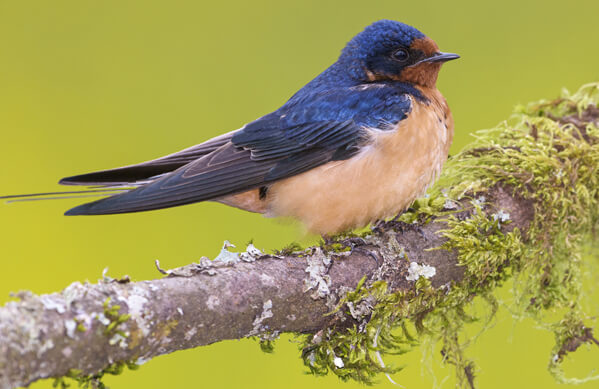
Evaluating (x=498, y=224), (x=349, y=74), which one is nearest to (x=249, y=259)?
(x=498, y=224)

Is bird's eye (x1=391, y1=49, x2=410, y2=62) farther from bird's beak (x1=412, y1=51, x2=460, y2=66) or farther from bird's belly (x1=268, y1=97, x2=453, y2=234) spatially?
bird's belly (x1=268, y1=97, x2=453, y2=234)

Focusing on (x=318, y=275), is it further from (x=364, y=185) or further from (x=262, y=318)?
(x=364, y=185)

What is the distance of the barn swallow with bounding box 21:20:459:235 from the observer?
2.57 meters

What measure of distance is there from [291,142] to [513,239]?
92cm

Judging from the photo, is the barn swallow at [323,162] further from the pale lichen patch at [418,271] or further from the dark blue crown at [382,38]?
the pale lichen patch at [418,271]

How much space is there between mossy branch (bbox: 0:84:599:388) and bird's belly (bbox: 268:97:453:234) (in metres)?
0.08

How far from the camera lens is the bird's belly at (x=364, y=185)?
2580mm

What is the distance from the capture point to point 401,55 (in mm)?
2941

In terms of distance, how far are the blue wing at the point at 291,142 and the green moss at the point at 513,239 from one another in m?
0.39

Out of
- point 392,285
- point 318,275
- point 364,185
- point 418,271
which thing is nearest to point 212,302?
point 318,275

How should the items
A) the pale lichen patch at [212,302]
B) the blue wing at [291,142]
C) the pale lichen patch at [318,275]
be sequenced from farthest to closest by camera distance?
the blue wing at [291,142] < the pale lichen patch at [318,275] < the pale lichen patch at [212,302]

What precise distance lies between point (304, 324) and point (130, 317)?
1.96 ft

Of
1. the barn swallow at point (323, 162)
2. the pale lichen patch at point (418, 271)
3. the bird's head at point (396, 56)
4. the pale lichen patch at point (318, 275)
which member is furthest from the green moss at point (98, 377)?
the bird's head at point (396, 56)

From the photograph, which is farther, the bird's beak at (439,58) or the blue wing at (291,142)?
the bird's beak at (439,58)
